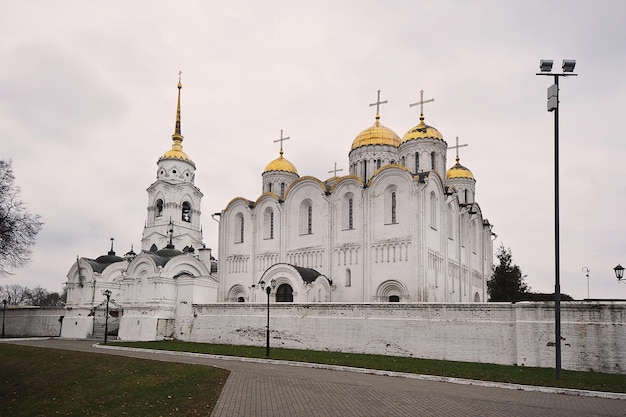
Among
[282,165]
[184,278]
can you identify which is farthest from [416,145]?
[184,278]

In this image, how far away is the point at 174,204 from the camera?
2048 inches

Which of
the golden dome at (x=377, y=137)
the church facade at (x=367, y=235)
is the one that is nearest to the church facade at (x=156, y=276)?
the church facade at (x=367, y=235)

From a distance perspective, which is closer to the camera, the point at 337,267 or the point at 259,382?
the point at 259,382

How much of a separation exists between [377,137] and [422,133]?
313cm

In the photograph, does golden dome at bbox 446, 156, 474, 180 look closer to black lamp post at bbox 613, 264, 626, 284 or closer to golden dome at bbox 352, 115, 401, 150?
golden dome at bbox 352, 115, 401, 150

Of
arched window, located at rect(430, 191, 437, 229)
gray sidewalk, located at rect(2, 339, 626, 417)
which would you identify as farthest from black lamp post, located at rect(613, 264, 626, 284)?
arched window, located at rect(430, 191, 437, 229)

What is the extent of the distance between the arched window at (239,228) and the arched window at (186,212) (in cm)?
1640

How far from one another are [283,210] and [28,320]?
2184 cm

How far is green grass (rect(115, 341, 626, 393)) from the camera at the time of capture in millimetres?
15281

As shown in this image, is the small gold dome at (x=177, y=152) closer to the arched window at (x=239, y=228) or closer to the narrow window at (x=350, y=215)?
the arched window at (x=239, y=228)

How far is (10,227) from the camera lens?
80.2 feet

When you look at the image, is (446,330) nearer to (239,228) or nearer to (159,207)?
(239,228)

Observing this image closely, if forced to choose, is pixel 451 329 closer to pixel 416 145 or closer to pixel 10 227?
pixel 416 145

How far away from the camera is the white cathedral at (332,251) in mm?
30703
